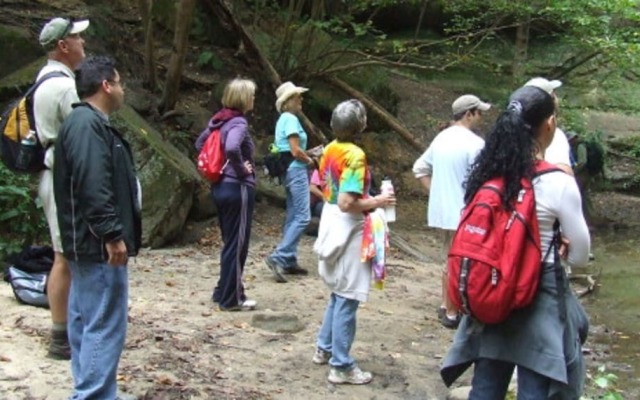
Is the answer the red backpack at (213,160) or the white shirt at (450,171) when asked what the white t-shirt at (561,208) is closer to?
the white shirt at (450,171)

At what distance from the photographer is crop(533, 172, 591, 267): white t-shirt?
3.27 meters

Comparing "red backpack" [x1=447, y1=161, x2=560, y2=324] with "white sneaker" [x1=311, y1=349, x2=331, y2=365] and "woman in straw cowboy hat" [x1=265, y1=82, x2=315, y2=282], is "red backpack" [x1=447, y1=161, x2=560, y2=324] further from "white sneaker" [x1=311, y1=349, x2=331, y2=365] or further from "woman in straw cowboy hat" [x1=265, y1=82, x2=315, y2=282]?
"woman in straw cowboy hat" [x1=265, y1=82, x2=315, y2=282]

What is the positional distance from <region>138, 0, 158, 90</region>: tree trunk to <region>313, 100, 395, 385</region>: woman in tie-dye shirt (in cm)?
666

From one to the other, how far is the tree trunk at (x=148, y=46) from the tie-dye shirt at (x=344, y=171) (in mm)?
6611

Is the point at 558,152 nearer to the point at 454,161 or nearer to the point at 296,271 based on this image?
the point at 454,161

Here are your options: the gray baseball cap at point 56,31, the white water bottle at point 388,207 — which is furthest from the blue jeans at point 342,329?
the gray baseball cap at point 56,31

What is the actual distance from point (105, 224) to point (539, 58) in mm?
16881

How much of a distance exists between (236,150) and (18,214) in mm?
2723

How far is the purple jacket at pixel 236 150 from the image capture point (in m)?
6.48

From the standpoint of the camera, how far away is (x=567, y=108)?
47.5 ft

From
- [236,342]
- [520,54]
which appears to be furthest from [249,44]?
[236,342]

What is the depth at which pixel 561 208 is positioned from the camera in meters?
3.27

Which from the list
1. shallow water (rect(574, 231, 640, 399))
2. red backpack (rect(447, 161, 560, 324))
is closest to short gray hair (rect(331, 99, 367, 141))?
red backpack (rect(447, 161, 560, 324))

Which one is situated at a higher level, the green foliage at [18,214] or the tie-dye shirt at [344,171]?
the tie-dye shirt at [344,171]
